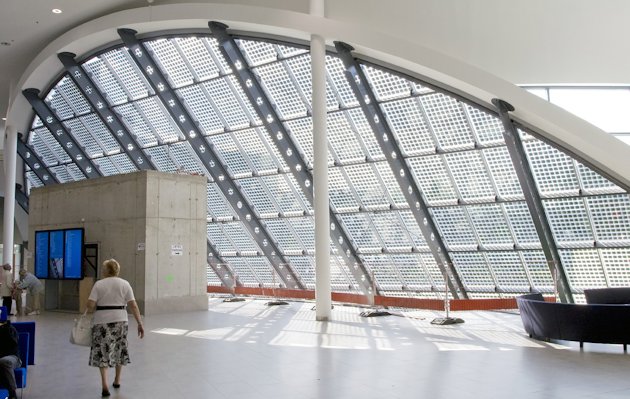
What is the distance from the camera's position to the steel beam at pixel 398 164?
14875mm

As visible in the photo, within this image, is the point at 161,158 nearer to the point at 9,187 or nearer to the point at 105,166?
the point at 105,166

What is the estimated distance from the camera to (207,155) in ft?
64.7

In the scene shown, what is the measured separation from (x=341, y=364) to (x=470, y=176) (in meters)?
7.96

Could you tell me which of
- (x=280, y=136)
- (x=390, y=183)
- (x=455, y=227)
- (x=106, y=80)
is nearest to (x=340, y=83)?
(x=280, y=136)

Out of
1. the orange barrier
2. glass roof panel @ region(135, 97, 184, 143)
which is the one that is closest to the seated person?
the orange barrier

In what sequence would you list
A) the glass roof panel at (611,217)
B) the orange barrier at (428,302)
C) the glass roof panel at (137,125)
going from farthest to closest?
the glass roof panel at (137,125), the orange barrier at (428,302), the glass roof panel at (611,217)

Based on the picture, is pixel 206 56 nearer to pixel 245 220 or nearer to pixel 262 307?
pixel 245 220

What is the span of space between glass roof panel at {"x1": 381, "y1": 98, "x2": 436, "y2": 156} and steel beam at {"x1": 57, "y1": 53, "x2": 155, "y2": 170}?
11043 millimetres

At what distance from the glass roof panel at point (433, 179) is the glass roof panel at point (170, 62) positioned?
7.85 m

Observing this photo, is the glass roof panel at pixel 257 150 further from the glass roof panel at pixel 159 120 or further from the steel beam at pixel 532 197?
the steel beam at pixel 532 197

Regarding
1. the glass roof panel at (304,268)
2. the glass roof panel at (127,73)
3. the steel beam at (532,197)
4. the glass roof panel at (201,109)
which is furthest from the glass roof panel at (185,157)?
the steel beam at (532,197)

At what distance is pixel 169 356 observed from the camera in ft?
31.6

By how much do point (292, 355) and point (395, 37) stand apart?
8085mm

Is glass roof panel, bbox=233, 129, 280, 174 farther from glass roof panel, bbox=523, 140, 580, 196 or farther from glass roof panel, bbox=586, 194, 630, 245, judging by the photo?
glass roof panel, bbox=586, 194, 630, 245
